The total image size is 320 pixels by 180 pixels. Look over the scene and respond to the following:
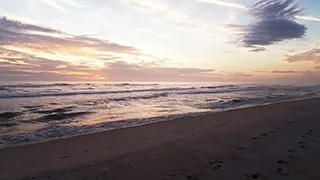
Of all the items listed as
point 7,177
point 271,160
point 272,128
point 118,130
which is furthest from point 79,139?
point 272,128

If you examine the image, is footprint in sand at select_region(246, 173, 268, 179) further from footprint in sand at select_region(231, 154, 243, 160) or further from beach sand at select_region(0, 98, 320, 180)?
footprint in sand at select_region(231, 154, 243, 160)

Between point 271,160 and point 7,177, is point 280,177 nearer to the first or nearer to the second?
point 271,160

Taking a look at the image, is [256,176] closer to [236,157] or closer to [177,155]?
[236,157]

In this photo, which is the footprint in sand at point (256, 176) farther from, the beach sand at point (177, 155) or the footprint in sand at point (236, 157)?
the footprint in sand at point (236, 157)

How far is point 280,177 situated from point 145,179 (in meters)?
2.56

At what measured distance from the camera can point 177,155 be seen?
676 cm

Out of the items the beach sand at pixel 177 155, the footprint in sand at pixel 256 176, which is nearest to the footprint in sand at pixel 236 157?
the beach sand at pixel 177 155

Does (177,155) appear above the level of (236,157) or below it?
below

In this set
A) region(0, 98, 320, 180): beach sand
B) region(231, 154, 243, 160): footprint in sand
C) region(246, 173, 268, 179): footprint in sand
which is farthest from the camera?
region(231, 154, 243, 160): footprint in sand

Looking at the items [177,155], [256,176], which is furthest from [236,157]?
[177,155]

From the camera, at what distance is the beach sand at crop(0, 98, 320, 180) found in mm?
5430

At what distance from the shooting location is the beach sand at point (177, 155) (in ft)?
17.8

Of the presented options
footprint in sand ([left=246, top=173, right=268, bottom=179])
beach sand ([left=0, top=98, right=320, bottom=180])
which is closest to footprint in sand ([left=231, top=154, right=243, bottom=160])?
beach sand ([left=0, top=98, right=320, bottom=180])

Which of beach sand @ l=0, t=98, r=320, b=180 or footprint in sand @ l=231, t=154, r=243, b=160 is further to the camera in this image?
footprint in sand @ l=231, t=154, r=243, b=160
